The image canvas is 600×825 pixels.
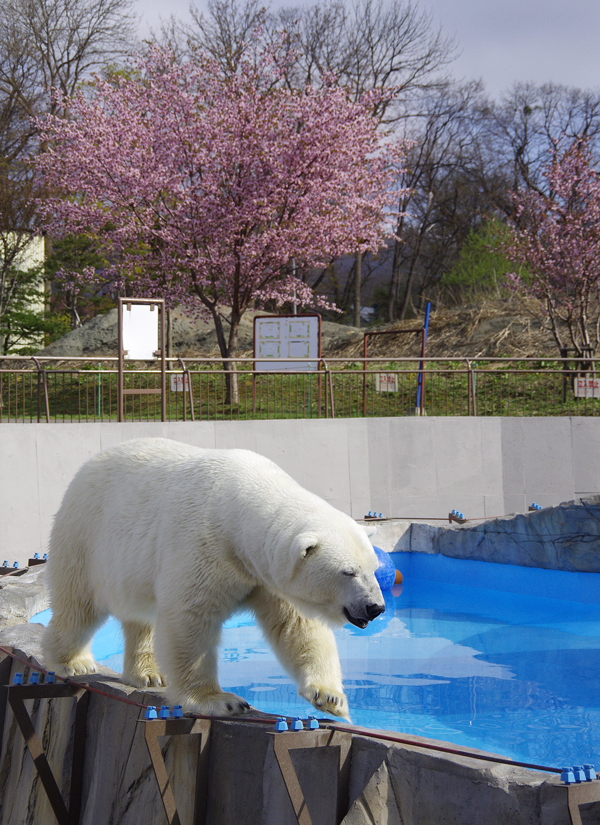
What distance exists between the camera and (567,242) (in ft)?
56.3

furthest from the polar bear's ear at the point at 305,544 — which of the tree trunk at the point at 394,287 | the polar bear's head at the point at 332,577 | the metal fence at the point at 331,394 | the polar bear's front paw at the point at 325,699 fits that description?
the tree trunk at the point at 394,287

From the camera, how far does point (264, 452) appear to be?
10.8 metres

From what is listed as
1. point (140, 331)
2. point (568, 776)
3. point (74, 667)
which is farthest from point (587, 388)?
point (568, 776)

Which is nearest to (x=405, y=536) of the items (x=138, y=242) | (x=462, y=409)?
(x=462, y=409)

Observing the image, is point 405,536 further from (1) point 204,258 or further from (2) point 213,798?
(1) point 204,258

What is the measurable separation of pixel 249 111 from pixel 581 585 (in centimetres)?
1137

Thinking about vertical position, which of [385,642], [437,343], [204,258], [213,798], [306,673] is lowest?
[385,642]

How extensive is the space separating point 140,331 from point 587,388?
7041 mm

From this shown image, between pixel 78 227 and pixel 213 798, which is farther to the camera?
pixel 78 227

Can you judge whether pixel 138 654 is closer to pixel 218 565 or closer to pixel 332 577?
pixel 218 565

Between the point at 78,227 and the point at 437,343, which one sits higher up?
the point at 78,227

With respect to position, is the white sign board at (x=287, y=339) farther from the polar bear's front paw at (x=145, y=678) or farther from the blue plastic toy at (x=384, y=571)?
the polar bear's front paw at (x=145, y=678)

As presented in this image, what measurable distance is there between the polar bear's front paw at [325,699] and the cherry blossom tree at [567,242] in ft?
48.6

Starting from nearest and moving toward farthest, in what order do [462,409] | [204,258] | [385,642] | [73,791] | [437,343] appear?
1. [73,791]
2. [385,642]
3. [462,409]
4. [204,258]
5. [437,343]
